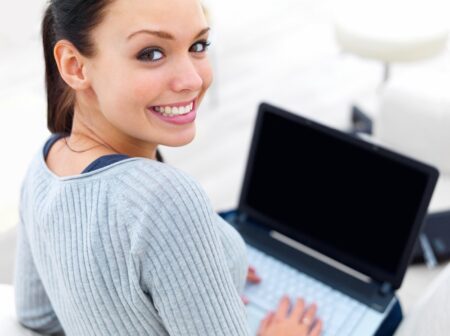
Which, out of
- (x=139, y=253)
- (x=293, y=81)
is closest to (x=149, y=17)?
(x=139, y=253)

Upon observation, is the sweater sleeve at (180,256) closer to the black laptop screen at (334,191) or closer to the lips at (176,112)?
the lips at (176,112)

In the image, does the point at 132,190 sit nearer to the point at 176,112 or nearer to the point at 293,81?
the point at 176,112

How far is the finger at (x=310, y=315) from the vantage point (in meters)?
1.31

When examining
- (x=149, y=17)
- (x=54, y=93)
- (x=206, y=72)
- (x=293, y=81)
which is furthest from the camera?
(x=293, y=81)

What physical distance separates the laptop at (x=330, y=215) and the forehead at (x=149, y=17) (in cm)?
60

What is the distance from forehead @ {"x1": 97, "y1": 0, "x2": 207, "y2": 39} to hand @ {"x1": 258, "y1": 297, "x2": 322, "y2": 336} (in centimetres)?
66

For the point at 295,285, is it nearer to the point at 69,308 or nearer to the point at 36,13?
the point at 69,308

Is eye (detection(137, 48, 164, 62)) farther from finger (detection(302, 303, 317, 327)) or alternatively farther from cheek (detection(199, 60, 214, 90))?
finger (detection(302, 303, 317, 327))

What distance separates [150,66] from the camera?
2.89ft

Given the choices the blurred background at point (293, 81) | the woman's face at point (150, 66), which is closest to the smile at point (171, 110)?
the woman's face at point (150, 66)

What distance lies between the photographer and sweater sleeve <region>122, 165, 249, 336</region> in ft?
2.81

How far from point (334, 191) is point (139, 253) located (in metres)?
0.67

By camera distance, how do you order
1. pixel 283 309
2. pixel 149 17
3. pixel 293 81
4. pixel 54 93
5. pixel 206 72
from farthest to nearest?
1. pixel 293 81
2. pixel 283 309
3. pixel 54 93
4. pixel 206 72
5. pixel 149 17

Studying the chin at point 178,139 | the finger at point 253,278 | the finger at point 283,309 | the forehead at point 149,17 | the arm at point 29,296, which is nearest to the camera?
the forehead at point 149,17
